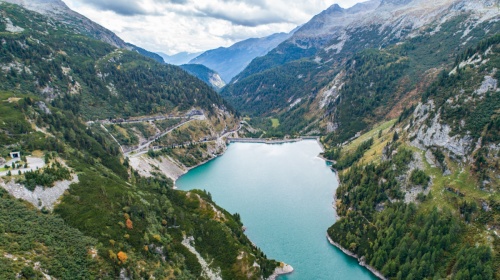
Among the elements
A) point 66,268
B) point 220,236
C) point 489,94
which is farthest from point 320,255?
point 489,94

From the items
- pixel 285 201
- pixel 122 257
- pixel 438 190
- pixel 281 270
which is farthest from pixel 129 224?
pixel 438 190

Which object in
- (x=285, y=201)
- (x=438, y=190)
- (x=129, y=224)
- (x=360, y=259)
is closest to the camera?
(x=129, y=224)

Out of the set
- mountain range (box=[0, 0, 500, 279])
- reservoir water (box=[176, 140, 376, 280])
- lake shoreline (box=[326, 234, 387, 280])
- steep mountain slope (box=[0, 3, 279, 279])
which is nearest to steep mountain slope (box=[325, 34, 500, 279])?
mountain range (box=[0, 0, 500, 279])

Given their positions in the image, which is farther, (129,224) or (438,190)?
(438,190)

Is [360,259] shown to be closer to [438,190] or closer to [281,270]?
[281,270]

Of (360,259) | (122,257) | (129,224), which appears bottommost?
(360,259)

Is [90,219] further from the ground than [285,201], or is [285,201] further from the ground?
[90,219]

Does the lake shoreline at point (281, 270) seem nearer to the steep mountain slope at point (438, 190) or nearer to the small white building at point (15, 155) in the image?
the steep mountain slope at point (438, 190)

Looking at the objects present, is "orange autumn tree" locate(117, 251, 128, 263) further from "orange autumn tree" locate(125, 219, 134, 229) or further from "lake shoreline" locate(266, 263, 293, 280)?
"lake shoreline" locate(266, 263, 293, 280)

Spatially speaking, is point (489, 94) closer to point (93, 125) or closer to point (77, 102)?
point (93, 125)
